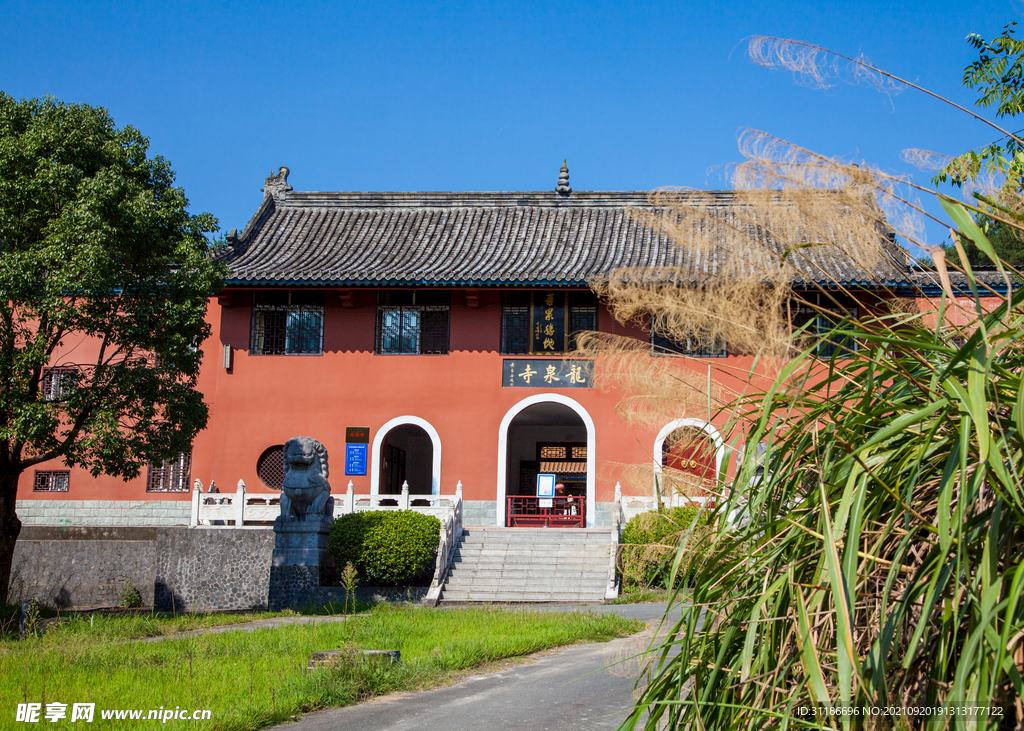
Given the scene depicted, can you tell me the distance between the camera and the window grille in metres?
16.8

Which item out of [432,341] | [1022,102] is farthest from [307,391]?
[1022,102]

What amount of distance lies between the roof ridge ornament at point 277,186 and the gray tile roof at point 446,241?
0.03 meters

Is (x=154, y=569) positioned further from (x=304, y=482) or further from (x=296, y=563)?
(x=304, y=482)

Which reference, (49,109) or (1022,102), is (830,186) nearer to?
(1022,102)

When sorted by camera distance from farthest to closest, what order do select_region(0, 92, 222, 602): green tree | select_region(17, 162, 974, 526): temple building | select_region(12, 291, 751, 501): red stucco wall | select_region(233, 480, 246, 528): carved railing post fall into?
1. select_region(12, 291, 751, 501): red stucco wall
2. select_region(17, 162, 974, 526): temple building
3. select_region(233, 480, 246, 528): carved railing post
4. select_region(0, 92, 222, 602): green tree

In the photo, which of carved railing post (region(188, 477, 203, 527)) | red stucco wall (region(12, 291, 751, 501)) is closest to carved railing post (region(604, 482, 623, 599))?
red stucco wall (region(12, 291, 751, 501))

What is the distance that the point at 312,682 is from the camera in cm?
554

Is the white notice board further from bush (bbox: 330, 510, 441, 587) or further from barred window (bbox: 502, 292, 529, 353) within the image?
bush (bbox: 330, 510, 441, 587)

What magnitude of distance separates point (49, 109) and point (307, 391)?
26.3 feet

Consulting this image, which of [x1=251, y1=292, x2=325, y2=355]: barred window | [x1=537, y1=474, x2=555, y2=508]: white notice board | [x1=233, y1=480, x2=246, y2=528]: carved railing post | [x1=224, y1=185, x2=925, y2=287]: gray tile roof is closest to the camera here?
[x1=233, y1=480, x2=246, y2=528]: carved railing post

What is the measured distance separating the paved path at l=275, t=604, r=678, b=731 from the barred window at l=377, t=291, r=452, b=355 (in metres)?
10.8

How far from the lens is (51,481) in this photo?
55.0 ft

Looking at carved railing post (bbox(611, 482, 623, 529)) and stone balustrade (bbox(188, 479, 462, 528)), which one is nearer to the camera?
carved railing post (bbox(611, 482, 623, 529))

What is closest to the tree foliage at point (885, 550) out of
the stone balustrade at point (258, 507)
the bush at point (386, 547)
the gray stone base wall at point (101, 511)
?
the bush at point (386, 547)
